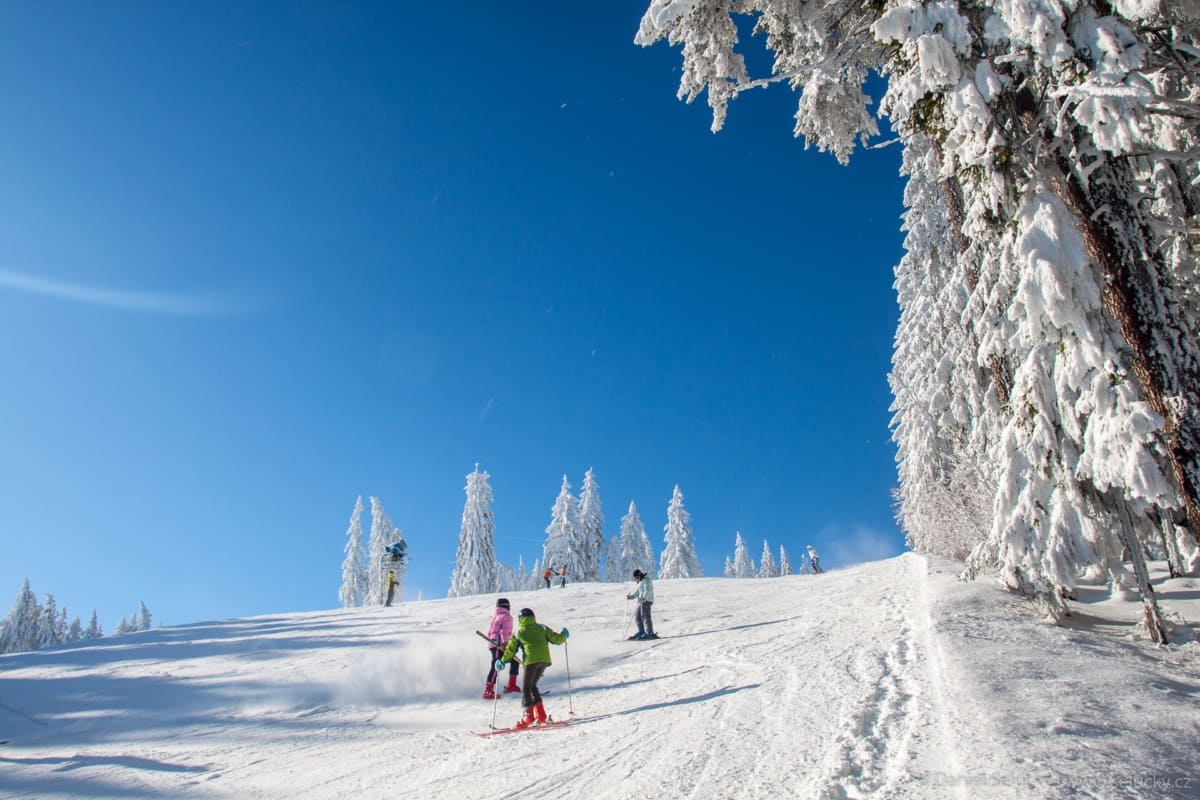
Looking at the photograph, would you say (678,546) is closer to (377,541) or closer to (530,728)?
(377,541)

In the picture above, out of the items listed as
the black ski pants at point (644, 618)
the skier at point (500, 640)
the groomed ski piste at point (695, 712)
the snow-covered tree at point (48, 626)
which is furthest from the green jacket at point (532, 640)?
the snow-covered tree at point (48, 626)

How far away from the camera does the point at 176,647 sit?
1727 cm

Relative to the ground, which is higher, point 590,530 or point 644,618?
point 590,530

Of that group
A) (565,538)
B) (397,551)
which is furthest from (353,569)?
(397,551)

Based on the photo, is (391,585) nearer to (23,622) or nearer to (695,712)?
(695,712)

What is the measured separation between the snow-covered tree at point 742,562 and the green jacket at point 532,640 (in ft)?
286

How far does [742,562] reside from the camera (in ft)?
305

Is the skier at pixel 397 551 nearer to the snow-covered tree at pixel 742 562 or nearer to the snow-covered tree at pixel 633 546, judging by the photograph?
the snow-covered tree at pixel 633 546

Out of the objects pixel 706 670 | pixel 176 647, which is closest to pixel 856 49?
pixel 706 670

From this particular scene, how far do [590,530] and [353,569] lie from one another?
78.0 ft

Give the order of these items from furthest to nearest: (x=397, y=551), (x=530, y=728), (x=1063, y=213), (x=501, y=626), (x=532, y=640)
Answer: (x=397, y=551) → (x=501, y=626) → (x=532, y=640) → (x=530, y=728) → (x=1063, y=213)

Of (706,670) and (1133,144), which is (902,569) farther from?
(1133,144)

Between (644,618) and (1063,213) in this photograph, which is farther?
(644,618)

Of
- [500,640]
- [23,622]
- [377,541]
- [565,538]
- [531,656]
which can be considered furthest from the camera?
[23,622]
